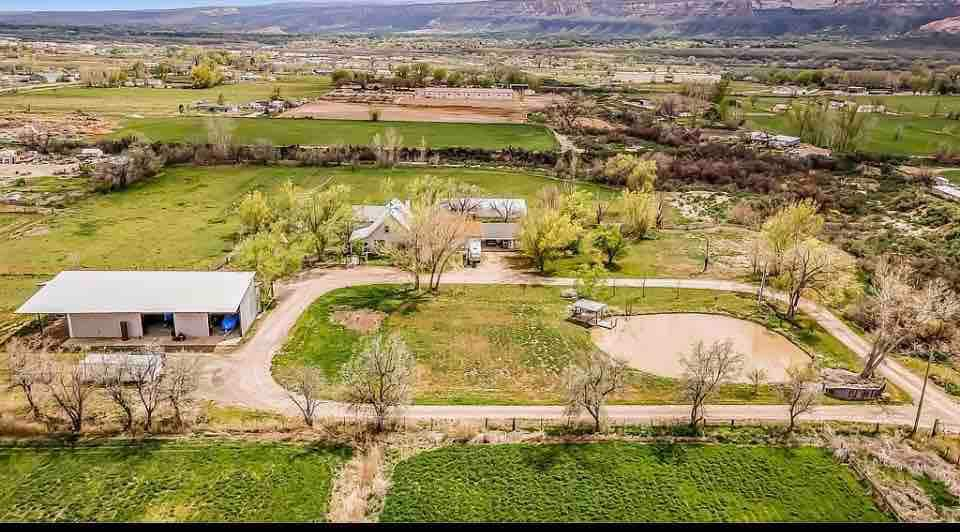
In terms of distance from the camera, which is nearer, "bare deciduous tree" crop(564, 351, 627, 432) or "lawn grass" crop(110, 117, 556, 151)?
"bare deciduous tree" crop(564, 351, 627, 432)

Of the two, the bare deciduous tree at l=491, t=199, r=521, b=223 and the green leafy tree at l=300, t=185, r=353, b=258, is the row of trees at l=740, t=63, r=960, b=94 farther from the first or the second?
the green leafy tree at l=300, t=185, r=353, b=258

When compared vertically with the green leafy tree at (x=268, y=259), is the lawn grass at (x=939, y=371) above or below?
below

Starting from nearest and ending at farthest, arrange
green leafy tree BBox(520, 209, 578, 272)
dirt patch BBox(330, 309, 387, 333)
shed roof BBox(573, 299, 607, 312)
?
1. dirt patch BBox(330, 309, 387, 333)
2. shed roof BBox(573, 299, 607, 312)
3. green leafy tree BBox(520, 209, 578, 272)

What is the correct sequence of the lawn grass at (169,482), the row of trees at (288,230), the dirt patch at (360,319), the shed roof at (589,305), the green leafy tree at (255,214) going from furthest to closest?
1. the green leafy tree at (255,214)
2. the row of trees at (288,230)
3. the shed roof at (589,305)
4. the dirt patch at (360,319)
5. the lawn grass at (169,482)

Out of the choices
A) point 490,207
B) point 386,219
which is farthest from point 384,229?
point 490,207

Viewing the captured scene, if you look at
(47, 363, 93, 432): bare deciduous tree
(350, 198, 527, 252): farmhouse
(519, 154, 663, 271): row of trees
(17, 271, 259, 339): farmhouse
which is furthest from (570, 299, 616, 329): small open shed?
(47, 363, 93, 432): bare deciduous tree

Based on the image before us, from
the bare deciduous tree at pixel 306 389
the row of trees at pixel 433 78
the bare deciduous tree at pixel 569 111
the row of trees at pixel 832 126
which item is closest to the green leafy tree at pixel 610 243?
the bare deciduous tree at pixel 306 389

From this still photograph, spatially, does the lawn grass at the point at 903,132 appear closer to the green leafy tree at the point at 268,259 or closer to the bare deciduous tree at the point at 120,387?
the green leafy tree at the point at 268,259

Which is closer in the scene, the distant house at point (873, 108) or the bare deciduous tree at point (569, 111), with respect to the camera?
the bare deciduous tree at point (569, 111)
